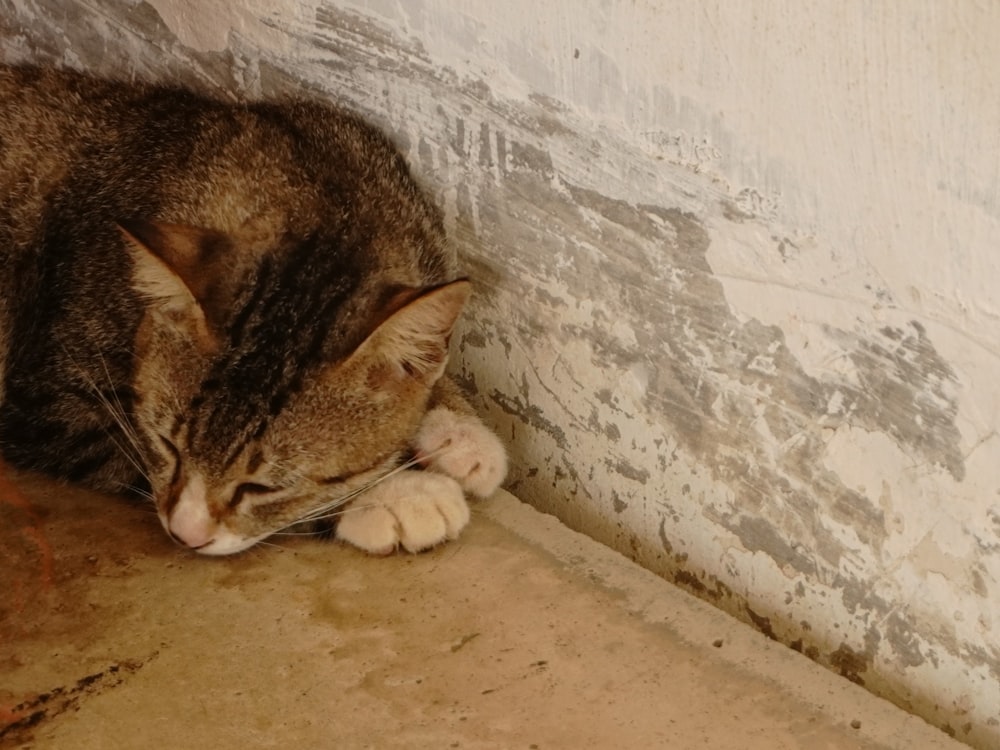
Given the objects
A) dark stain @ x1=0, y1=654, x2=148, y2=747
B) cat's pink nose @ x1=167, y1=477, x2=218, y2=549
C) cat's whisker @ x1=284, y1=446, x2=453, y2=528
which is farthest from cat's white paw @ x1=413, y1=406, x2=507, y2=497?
dark stain @ x1=0, y1=654, x2=148, y2=747

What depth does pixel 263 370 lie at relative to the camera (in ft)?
6.86

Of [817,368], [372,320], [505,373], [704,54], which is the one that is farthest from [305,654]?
[704,54]

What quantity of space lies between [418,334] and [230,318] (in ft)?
1.09

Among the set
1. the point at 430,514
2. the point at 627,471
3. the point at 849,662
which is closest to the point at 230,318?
the point at 430,514

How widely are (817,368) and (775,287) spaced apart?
15 cm

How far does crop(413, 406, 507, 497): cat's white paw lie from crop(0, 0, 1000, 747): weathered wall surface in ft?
0.44

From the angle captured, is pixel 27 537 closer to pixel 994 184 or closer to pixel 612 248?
pixel 612 248

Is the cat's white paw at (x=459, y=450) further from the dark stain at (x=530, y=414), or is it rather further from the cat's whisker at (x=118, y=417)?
the cat's whisker at (x=118, y=417)

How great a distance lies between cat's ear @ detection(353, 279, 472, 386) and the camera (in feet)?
6.58

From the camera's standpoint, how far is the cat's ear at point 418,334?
2.01 meters

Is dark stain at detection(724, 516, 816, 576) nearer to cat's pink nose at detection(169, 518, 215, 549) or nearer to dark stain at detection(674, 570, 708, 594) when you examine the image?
dark stain at detection(674, 570, 708, 594)

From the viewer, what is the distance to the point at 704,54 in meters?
1.82

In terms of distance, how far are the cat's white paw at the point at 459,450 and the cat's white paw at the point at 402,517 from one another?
86mm

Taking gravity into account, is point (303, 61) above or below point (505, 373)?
above
